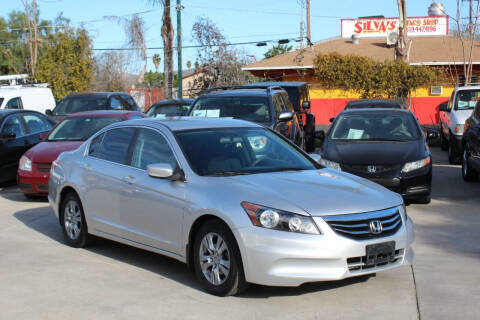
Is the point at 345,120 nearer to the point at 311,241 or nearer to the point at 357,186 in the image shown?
the point at 357,186

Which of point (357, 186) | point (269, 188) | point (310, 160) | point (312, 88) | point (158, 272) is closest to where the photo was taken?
point (269, 188)

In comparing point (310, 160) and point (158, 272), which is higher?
point (310, 160)

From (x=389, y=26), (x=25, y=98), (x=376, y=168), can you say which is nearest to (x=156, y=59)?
(x=389, y=26)

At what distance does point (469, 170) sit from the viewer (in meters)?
13.0

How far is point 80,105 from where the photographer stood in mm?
18969

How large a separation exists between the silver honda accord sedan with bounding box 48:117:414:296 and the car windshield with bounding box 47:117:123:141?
438 cm

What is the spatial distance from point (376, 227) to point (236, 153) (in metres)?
1.67

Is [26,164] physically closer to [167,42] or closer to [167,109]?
[167,109]

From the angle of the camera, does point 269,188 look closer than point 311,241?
No

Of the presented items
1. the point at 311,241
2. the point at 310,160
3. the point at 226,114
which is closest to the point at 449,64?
the point at 226,114

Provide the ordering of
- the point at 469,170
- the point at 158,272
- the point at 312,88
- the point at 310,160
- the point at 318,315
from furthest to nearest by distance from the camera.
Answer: the point at 312,88, the point at 469,170, the point at 310,160, the point at 158,272, the point at 318,315

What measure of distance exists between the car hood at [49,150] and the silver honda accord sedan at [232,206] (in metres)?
3.44

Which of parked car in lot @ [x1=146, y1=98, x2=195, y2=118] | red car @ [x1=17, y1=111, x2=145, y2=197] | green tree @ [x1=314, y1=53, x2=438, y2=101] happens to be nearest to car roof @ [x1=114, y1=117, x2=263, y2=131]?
red car @ [x1=17, y1=111, x2=145, y2=197]

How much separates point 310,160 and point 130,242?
2068mm
